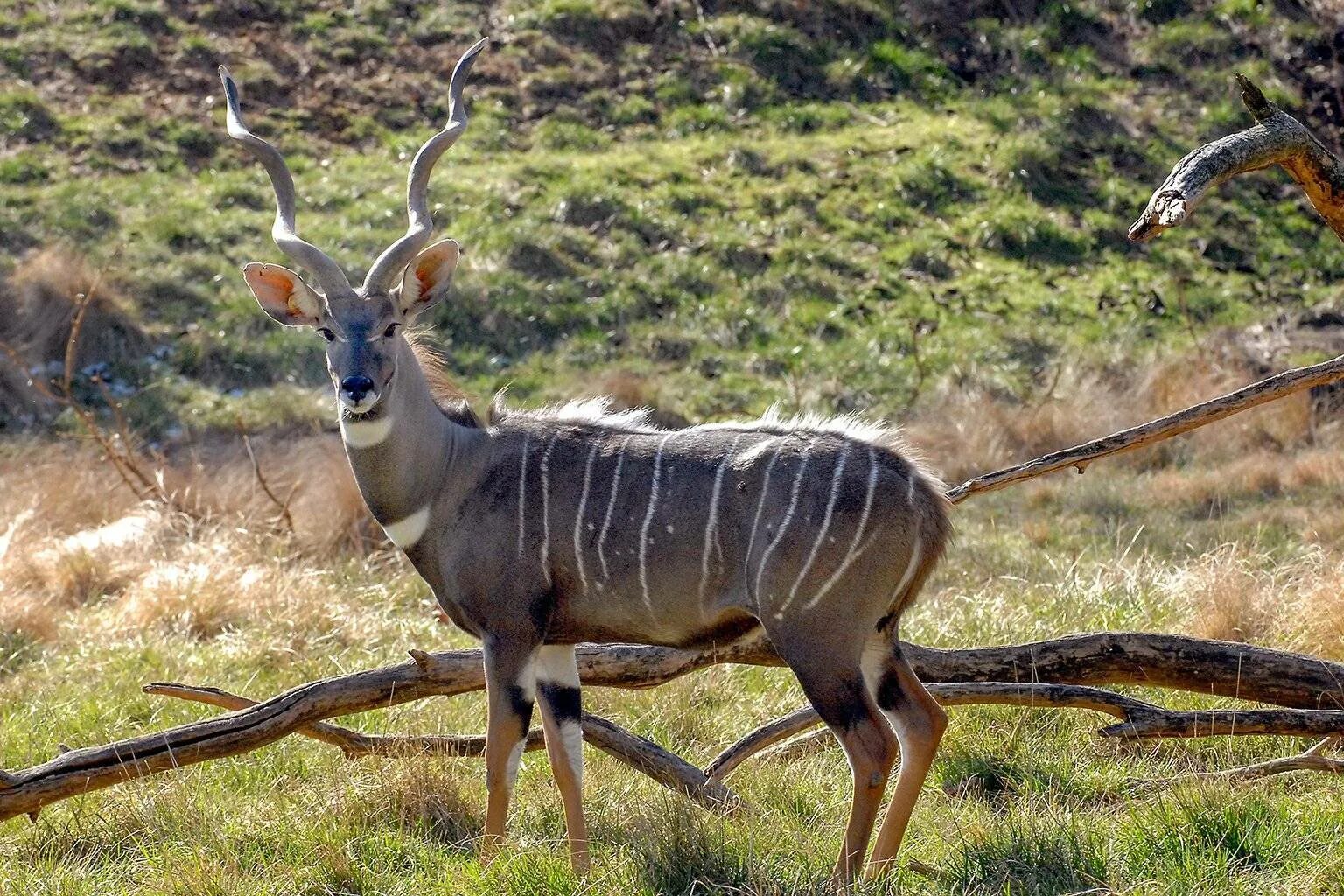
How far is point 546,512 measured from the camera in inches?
166

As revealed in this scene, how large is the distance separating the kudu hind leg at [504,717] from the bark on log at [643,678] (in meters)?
0.32

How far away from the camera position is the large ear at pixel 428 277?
4523 mm

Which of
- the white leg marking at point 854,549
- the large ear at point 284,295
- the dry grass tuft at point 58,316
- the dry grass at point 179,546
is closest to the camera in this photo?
the white leg marking at point 854,549

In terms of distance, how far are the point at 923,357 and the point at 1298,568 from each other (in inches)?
198

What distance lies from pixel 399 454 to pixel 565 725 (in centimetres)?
89

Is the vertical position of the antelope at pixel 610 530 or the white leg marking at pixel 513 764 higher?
the antelope at pixel 610 530

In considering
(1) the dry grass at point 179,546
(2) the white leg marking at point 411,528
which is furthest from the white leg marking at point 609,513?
(1) the dry grass at point 179,546

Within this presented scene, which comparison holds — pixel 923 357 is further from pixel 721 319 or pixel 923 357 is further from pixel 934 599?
pixel 934 599

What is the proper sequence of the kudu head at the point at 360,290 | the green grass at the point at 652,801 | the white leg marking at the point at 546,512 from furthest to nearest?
the kudu head at the point at 360,290 < the white leg marking at the point at 546,512 < the green grass at the point at 652,801

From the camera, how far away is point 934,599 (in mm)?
6492

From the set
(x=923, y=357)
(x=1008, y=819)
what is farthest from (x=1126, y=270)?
(x=1008, y=819)

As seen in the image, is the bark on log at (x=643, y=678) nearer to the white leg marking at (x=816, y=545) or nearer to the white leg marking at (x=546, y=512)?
the white leg marking at (x=546, y=512)

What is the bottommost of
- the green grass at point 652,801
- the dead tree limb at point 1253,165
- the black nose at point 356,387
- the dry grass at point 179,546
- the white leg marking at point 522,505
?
the dry grass at point 179,546

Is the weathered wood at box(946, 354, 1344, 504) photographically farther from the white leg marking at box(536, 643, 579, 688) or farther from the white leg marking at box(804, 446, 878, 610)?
the white leg marking at box(536, 643, 579, 688)
